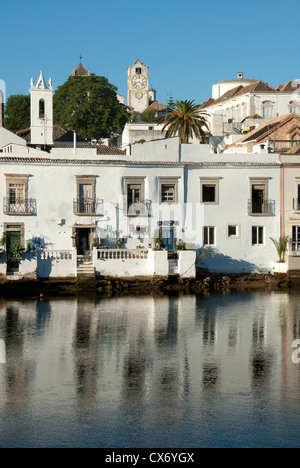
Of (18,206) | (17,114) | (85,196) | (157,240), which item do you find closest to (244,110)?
(17,114)

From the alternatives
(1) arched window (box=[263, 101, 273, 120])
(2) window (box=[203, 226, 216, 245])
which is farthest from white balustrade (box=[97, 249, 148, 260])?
(1) arched window (box=[263, 101, 273, 120])

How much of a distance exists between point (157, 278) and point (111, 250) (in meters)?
2.84

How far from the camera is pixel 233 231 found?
40.2 meters

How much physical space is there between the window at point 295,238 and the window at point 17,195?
1497 centimetres

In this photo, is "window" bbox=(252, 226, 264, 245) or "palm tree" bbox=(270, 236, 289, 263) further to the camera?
"window" bbox=(252, 226, 264, 245)

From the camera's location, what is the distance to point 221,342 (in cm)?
2441

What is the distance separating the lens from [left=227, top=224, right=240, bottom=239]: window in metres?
40.0

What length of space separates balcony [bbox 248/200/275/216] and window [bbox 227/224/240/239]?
49.9 inches

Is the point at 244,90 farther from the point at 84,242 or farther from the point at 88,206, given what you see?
the point at 84,242

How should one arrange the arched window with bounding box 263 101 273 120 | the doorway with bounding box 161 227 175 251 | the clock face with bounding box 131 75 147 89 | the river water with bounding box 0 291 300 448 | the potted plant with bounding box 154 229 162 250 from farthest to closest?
1. the clock face with bounding box 131 75 147 89
2. the arched window with bounding box 263 101 273 120
3. the doorway with bounding box 161 227 175 251
4. the potted plant with bounding box 154 229 162 250
5. the river water with bounding box 0 291 300 448

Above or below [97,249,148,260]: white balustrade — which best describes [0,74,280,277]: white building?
above

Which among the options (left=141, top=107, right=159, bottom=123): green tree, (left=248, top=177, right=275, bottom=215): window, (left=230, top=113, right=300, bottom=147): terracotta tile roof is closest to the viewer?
(left=248, top=177, right=275, bottom=215): window

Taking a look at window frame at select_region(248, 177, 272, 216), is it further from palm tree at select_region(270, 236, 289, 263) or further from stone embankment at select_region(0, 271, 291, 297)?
stone embankment at select_region(0, 271, 291, 297)
